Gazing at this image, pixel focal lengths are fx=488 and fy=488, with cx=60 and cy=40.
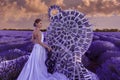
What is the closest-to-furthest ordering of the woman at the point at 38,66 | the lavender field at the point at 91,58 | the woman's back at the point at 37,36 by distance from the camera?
the woman's back at the point at 37,36 → the woman at the point at 38,66 → the lavender field at the point at 91,58

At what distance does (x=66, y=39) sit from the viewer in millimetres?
9297

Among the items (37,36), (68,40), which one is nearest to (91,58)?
(68,40)

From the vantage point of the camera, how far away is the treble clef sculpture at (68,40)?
9.16 metres

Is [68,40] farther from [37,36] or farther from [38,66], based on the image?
[38,66]

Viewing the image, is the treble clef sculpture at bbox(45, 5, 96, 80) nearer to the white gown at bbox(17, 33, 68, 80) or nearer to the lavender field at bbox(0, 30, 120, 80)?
the white gown at bbox(17, 33, 68, 80)

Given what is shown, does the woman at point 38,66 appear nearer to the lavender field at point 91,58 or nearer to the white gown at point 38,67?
the white gown at point 38,67

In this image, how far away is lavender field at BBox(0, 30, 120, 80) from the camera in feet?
36.0

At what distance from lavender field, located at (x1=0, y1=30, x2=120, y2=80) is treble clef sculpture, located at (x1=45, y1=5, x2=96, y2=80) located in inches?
61.3

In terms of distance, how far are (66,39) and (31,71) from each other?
0.92 metres

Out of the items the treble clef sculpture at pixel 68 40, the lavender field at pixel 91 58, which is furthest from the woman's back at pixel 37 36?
the lavender field at pixel 91 58

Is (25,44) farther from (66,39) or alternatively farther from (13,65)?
(66,39)

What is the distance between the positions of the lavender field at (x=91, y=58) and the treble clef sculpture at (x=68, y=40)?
1558 millimetres

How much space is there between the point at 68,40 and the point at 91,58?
211 inches

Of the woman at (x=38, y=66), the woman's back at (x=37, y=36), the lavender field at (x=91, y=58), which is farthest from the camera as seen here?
the lavender field at (x=91, y=58)
